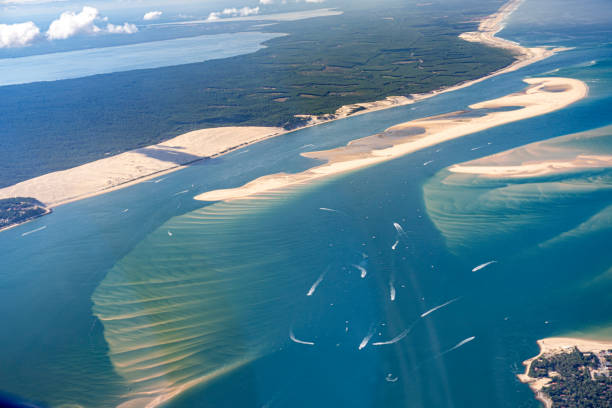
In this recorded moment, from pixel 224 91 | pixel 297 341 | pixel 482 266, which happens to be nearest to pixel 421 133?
pixel 482 266

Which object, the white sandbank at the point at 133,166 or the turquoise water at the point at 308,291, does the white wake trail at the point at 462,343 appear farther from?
the white sandbank at the point at 133,166

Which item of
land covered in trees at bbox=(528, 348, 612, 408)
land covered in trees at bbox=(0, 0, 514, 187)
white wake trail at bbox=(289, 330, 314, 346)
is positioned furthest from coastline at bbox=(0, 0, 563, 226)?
land covered in trees at bbox=(528, 348, 612, 408)

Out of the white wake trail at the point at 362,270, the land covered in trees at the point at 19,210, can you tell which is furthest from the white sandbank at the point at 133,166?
the white wake trail at the point at 362,270

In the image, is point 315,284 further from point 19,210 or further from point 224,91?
point 224,91

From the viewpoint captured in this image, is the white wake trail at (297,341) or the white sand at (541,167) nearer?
the white wake trail at (297,341)

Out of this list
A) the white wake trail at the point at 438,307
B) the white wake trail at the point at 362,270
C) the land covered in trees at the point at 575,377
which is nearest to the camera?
the land covered in trees at the point at 575,377

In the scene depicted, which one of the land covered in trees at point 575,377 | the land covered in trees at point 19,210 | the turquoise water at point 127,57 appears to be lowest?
the land covered in trees at point 575,377

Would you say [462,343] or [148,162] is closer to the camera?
[462,343]
